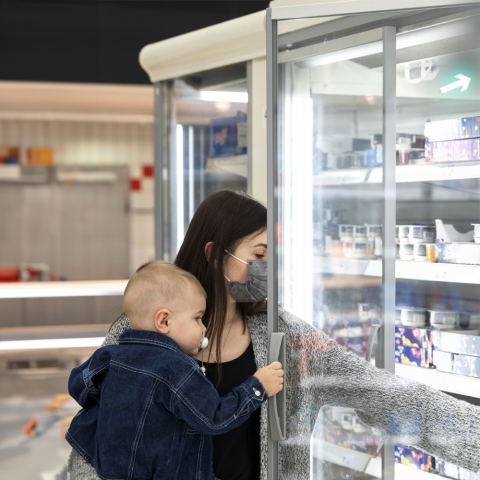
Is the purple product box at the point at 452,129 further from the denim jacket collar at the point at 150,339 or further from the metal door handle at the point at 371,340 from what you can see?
the denim jacket collar at the point at 150,339

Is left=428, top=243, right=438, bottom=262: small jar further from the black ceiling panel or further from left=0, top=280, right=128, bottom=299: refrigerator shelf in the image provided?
the black ceiling panel

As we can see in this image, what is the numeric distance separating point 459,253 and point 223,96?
1965 millimetres

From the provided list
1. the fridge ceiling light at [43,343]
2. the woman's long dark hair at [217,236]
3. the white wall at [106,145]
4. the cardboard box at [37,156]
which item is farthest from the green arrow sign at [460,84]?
the cardboard box at [37,156]

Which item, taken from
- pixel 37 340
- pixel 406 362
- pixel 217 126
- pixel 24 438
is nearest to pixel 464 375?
pixel 406 362

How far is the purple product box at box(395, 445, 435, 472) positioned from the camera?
1.61 metres

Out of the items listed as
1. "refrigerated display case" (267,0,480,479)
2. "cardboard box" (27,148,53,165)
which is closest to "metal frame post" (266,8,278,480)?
"refrigerated display case" (267,0,480,479)

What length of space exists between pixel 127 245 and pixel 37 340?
1.73m

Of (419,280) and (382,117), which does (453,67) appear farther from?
(419,280)

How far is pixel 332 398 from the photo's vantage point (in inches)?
63.5

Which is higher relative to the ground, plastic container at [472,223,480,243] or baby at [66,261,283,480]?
plastic container at [472,223,480,243]

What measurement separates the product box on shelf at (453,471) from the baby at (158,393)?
1.64 feet

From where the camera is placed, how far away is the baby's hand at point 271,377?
1454 millimetres

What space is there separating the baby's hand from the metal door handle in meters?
0.48

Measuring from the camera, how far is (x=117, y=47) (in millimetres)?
5453
